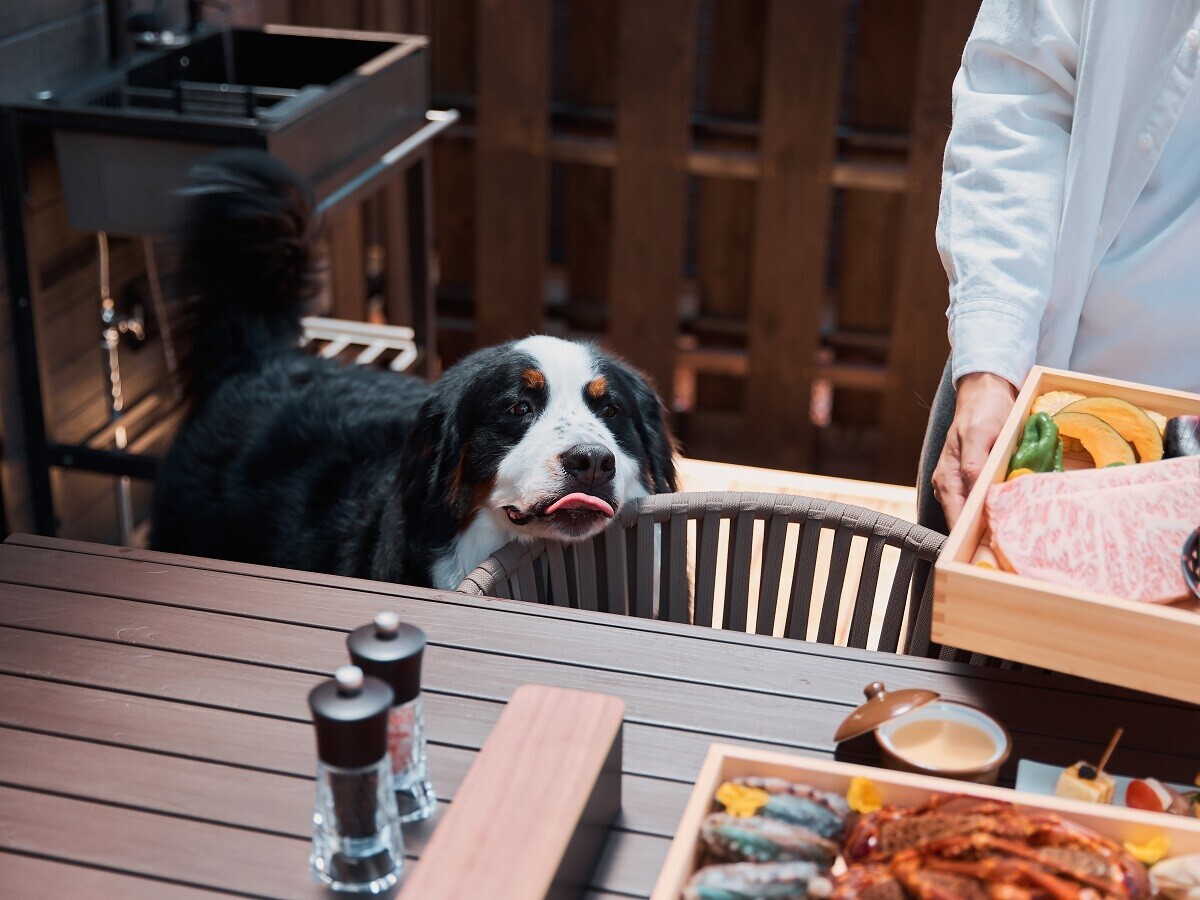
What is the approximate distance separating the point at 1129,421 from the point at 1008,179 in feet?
1.13

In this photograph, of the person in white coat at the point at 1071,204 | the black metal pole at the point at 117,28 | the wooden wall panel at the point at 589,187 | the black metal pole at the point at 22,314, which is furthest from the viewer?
the wooden wall panel at the point at 589,187

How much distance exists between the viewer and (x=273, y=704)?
1154 millimetres

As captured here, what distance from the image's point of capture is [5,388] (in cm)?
262

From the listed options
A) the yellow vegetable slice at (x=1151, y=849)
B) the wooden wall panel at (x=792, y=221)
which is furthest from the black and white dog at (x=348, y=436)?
the wooden wall panel at (x=792, y=221)

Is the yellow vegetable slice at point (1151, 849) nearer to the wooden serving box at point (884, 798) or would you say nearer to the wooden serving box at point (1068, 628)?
the wooden serving box at point (884, 798)

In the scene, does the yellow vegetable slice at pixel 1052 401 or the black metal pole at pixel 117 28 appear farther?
the black metal pole at pixel 117 28

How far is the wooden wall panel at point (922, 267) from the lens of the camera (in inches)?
128

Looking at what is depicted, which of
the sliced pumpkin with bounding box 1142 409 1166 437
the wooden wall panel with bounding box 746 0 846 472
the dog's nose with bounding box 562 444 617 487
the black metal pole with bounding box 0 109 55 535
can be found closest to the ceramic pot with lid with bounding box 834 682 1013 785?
the sliced pumpkin with bounding box 1142 409 1166 437

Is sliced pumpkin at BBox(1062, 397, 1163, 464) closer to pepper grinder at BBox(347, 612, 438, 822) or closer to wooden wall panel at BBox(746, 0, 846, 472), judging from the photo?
pepper grinder at BBox(347, 612, 438, 822)

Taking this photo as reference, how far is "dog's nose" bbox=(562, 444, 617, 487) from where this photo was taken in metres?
1.70

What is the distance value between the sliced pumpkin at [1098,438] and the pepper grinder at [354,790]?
75 centimetres

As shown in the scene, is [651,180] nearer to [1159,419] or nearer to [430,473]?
[430,473]

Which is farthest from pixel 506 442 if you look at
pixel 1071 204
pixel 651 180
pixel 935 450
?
pixel 651 180

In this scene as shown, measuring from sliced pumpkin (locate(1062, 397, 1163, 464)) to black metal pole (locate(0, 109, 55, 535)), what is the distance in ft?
6.45
